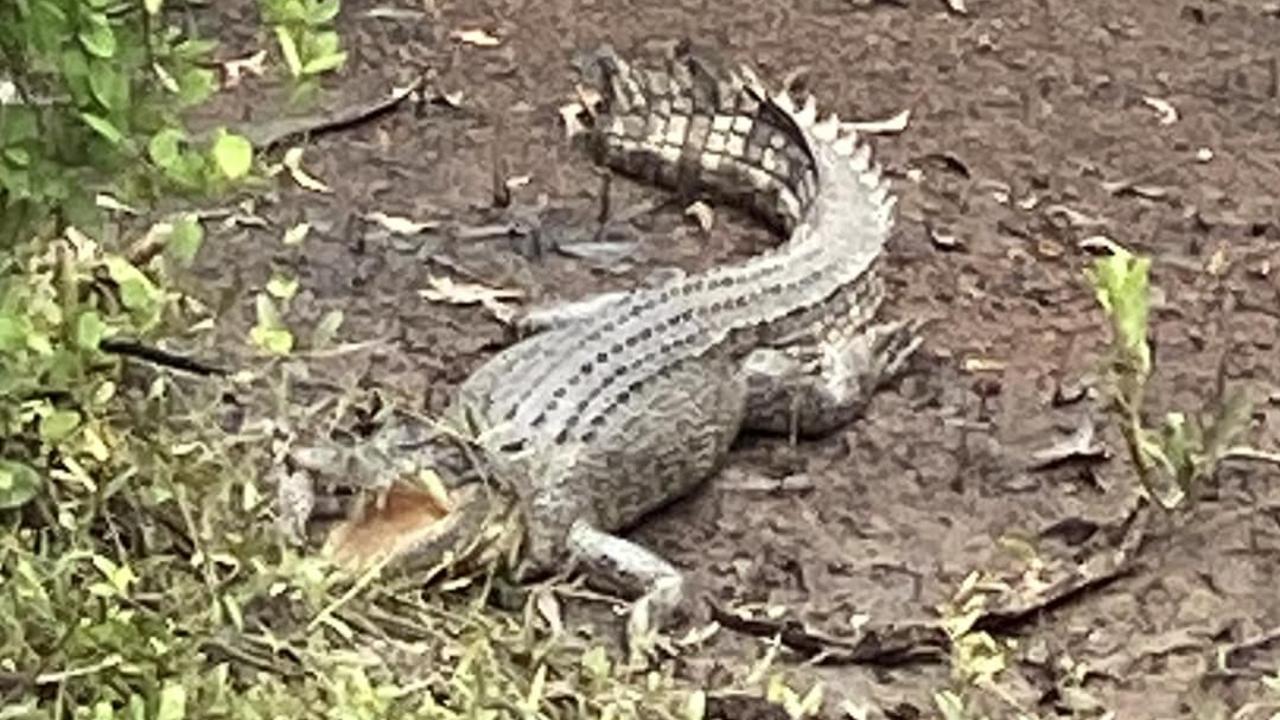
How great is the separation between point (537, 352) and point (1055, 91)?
1.77 meters

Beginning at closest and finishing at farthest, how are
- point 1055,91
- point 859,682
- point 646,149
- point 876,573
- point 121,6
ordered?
point 121,6 → point 859,682 → point 876,573 → point 646,149 → point 1055,91

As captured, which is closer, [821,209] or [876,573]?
[876,573]

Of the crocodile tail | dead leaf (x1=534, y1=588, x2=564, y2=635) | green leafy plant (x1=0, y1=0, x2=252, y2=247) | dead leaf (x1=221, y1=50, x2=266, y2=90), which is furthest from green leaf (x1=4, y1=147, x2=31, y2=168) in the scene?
dead leaf (x1=221, y1=50, x2=266, y2=90)

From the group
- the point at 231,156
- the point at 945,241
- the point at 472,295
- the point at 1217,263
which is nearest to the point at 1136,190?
the point at 1217,263

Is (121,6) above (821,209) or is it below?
above

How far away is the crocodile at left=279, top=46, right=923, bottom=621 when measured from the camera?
4355 mm

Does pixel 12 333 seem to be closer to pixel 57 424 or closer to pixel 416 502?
pixel 57 424

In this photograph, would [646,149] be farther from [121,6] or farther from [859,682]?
[121,6]

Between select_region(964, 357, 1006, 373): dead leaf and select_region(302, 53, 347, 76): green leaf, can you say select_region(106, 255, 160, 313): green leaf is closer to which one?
select_region(302, 53, 347, 76): green leaf

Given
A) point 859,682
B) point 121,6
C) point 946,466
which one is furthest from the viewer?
point 946,466

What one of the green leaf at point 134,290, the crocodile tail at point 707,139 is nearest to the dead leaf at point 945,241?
the crocodile tail at point 707,139

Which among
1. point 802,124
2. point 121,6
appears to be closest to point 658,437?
point 802,124

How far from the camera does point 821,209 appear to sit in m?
5.30

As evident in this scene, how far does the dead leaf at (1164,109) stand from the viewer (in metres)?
6.07
